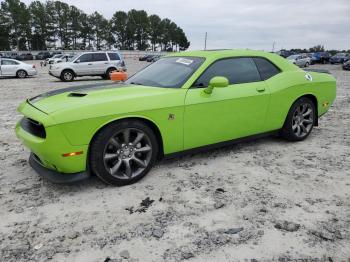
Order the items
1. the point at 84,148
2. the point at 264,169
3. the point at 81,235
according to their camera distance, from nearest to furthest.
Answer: the point at 81,235, the point at 84,148, the point at 264,169

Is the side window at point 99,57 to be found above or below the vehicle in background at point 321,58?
above

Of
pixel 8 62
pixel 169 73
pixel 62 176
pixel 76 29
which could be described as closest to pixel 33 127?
pixel 62 176

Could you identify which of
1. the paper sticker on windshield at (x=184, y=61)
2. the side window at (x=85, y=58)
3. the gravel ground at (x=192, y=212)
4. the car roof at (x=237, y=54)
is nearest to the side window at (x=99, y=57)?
the side window at (x=85, y=58)

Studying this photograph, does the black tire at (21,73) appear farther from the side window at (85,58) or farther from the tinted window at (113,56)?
the tinted window at (113,56)

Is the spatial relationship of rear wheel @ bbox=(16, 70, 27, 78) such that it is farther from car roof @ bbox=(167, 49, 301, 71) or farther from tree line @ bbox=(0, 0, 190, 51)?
tree line @ bbox=(0, 0, 190, 51)

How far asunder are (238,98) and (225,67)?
0.46 metres

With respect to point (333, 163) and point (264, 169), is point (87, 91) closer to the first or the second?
point (264, 169)

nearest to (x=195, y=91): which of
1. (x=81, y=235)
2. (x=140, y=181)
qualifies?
(x=140, y=181)

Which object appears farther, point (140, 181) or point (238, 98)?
point (238, 98)

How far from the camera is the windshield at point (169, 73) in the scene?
13.7 ft

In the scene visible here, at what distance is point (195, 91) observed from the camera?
160 inches

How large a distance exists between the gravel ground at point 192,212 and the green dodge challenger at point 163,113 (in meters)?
0.29

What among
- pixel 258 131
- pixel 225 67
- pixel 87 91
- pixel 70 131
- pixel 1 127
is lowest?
pixel 1 127

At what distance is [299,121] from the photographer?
5.30 meters
